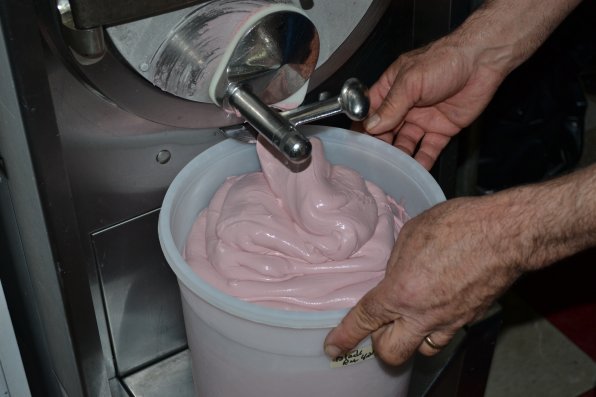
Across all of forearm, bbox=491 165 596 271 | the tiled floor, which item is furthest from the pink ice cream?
the tiled floor

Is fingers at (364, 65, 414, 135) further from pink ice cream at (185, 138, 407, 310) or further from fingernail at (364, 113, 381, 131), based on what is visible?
pink ice cream at (185, 138, 407, 310)

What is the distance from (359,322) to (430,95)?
36cm

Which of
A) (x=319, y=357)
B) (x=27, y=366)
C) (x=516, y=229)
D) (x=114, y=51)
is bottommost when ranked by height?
(x=27, y=366)

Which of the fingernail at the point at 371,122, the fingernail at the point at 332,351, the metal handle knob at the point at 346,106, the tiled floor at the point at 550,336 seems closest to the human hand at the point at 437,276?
the fingernail at the point at 332,351

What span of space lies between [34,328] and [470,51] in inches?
24.5

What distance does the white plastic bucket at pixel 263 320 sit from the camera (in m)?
0.74

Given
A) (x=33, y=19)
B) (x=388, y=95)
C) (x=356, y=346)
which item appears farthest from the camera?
(x=388, y=95)

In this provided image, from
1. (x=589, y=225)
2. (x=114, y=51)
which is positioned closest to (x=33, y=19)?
(x=114, y=51)

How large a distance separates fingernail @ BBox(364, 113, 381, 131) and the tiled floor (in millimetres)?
750

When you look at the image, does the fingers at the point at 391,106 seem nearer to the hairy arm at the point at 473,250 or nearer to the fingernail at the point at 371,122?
the fingernail at the point at 371,122

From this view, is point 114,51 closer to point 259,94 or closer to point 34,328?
point 259,94

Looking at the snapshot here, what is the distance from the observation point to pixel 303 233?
83 cm

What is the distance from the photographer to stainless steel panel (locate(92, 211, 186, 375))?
0.86 metres

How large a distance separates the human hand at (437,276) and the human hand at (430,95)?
23 cm
